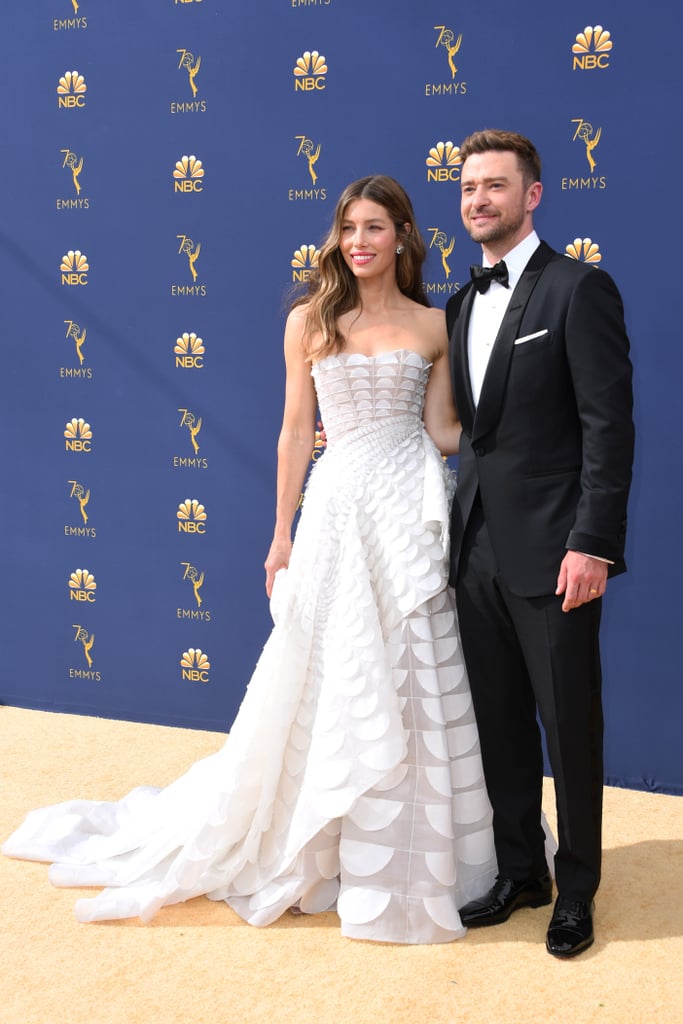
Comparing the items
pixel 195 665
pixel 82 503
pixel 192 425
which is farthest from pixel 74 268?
pixel 195 665

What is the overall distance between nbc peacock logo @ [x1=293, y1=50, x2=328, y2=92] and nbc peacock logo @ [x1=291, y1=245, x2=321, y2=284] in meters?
0.52

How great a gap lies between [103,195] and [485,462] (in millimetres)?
2150

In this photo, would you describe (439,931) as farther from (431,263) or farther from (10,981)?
(431,263)

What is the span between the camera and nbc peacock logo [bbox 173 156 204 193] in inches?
142

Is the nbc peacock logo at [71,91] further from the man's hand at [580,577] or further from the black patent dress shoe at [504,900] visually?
the black patent dress shoe at [504,900]

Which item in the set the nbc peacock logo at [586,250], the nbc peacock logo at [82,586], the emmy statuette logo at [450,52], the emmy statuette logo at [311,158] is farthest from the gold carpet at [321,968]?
the emmy statuette logo at [450,52]

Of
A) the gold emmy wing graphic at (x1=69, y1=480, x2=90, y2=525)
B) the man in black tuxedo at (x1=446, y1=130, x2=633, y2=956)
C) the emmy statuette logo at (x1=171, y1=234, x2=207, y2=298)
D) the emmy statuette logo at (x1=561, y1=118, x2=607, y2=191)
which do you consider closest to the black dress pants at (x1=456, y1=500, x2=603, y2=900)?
the man in black tuxedo at (x1=446, y1=130, x2=633, y2=956)

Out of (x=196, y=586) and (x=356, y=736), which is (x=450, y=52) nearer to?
(x=196, y=586)

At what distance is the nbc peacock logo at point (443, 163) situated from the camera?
3283 mm

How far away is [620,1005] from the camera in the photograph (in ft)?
6.87

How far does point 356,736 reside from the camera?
2365 mm

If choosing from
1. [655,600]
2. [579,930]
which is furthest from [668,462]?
[579,930]

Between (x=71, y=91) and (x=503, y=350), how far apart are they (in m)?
2.35

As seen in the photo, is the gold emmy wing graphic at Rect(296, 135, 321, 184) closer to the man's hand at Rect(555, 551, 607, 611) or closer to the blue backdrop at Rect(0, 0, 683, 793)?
the blue backdrop at Rect(0, 0, 683, 793)
